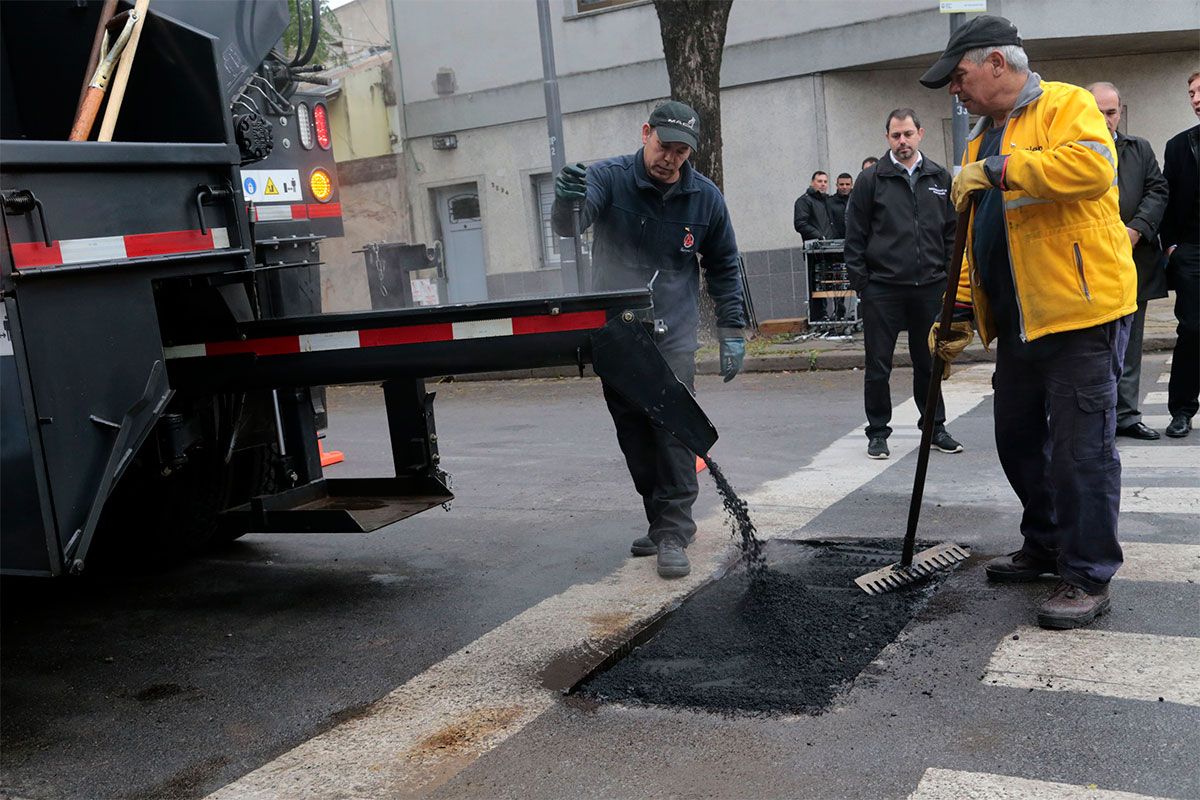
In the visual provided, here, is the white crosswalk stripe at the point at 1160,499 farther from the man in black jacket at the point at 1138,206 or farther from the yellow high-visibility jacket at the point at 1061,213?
the yellow high-visibility jacket at the point at 1061,213

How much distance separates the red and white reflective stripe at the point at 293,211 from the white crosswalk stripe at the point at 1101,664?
11.2 ft

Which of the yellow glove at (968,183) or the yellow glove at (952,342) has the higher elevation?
the yellow glove at (968,183)

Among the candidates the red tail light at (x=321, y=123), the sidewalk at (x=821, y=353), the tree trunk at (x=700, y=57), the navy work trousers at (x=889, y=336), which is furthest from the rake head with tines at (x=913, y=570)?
the tree trunk at (x=700, y=57)

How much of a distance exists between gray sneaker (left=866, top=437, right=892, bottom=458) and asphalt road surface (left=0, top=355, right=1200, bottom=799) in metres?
0.17

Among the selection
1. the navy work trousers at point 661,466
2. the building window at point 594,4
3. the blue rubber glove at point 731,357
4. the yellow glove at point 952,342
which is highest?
the building window at point 594,4

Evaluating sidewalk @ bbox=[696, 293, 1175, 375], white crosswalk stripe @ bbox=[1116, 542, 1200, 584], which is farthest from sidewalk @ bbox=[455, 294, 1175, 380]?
white crosswalk stripe @ bbox=[1116, 542, 1200, 584]

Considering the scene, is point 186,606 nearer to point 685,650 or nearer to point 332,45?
point 685,650

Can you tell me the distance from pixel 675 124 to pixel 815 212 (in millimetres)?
9652

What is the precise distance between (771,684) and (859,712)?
1.12 ft

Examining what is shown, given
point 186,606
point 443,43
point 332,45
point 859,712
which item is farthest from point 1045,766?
point 332,45

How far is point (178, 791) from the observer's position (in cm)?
344

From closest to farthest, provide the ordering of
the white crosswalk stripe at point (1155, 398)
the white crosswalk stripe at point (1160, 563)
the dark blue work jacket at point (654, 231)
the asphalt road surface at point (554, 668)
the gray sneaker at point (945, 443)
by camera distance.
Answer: the asphalt road surface at point (554, 668) < the white crosswalk stripe at point (1160, 563) < the dark blue work jacket at point (654, 231) < the gray sneaker at point (945, 443) < the white crosswalk stripe at point (1155, 398)

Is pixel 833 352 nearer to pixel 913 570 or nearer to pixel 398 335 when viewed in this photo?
pixel 913 570

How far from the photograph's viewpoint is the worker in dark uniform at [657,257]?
203 inches
